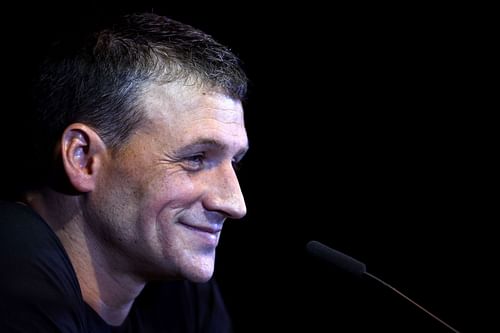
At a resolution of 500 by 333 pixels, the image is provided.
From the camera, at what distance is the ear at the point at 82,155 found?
134cm

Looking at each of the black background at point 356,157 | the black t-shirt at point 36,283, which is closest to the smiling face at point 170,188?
the black t-shirt at point 36,283

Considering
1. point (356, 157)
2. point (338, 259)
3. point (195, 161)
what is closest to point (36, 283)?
point (195, 161)

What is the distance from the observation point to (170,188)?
135cm

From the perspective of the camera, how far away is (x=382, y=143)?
197 cm

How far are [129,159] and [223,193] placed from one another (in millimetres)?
235

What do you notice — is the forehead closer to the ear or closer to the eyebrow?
the eyebrow

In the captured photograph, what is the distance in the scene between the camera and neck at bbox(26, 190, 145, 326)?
4.55 feet

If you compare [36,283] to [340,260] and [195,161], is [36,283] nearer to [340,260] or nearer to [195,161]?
[195,161]

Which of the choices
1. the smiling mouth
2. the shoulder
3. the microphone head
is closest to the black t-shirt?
the shoulder

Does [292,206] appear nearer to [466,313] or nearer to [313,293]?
[313,293]

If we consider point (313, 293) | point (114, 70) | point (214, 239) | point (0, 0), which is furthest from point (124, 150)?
point (313, 293)

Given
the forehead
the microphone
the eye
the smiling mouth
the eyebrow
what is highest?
the forehead

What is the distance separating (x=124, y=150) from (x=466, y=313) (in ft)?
4.01

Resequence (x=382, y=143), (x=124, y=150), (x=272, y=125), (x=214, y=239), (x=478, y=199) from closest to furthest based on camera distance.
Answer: (x=124, y=150) < (x=214, y=239) < (x=478, y=199) < (x=382, y=143) < (x=272, y=125)
